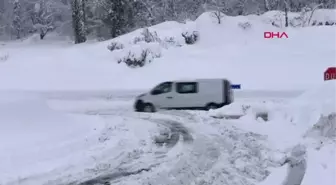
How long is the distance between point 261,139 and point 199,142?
155 centimetres

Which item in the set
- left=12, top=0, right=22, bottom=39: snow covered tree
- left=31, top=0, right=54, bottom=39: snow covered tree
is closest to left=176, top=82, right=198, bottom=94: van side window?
left=31, top=0, right=54, bottom=39: snow covered tree

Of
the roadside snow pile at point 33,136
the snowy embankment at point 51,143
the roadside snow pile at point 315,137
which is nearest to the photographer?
Result: the roadside snow pile at point 315,137

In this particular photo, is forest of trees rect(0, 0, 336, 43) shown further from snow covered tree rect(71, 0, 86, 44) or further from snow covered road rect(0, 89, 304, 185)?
snow covered road rect(0, 89, 304, 185)

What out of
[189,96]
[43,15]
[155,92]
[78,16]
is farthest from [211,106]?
[43,15]

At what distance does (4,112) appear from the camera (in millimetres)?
12891

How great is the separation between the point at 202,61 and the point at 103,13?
53.0 ft

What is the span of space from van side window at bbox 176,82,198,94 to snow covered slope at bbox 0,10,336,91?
20.7 feet

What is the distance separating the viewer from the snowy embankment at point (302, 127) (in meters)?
9.64

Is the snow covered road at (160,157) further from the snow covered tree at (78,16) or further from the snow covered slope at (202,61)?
the snow covered tree at (78,16)

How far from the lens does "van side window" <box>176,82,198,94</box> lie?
22.0m

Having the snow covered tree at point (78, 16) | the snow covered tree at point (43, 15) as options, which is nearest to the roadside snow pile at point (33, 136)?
the snow covered tree at point (78, 16)

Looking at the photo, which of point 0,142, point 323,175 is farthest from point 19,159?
point 323,175

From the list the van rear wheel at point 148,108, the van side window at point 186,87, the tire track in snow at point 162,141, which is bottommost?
the van rear wheel at point 148,108

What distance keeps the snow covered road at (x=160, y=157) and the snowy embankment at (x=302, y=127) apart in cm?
45
